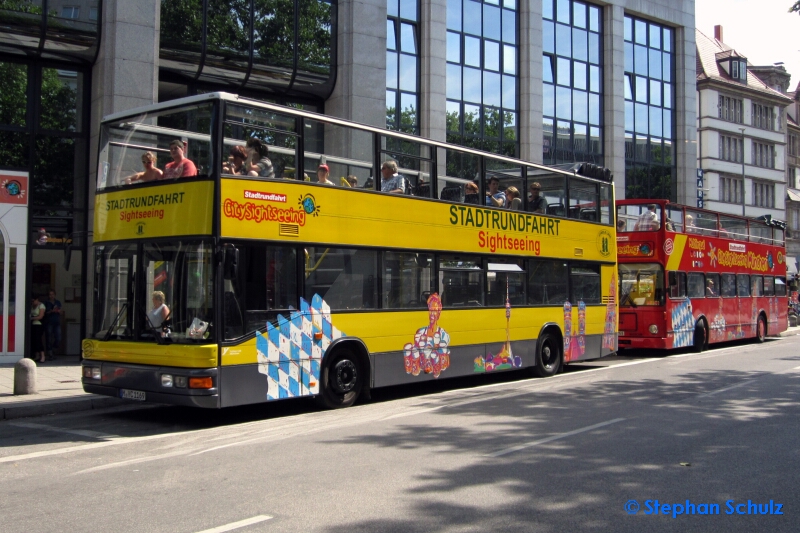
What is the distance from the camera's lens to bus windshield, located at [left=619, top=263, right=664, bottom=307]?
71.8ft

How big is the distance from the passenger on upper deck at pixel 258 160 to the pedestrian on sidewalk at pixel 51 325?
10.1 m

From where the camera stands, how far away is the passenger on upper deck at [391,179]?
12.5m

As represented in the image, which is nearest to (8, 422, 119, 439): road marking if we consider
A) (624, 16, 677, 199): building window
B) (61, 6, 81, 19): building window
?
(61, 6, 81, 19): building window

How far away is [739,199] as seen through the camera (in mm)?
59125

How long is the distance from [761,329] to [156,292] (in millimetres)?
23992

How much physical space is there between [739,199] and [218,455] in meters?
57.8

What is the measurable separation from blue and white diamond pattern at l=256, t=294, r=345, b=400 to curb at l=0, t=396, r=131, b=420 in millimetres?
3307

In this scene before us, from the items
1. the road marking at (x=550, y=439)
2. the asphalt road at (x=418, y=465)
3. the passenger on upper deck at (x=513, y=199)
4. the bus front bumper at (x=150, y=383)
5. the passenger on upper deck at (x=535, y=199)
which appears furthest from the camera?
the passenger on upper deck at (x=535, y=199)

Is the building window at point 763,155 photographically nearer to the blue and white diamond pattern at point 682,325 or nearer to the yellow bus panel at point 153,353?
the blue and white diamond pattern at point 682,325

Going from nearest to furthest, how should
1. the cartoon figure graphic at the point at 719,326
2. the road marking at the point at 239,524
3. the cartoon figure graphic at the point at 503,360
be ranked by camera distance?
the road marking at the point at 239,524, the cartoon figure graphic at the point at 503,360, the cartoon figure graphic at the point at 719,326

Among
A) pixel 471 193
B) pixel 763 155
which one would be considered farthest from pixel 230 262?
pixel 763 155

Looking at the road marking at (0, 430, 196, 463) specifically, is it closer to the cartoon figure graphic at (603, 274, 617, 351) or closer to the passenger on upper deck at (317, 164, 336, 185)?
the passenger on upper deck at (317, 164, 336, 185)

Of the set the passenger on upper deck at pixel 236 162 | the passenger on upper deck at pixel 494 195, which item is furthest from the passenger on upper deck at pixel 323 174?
the passenger on upper deck at pixel 494 195

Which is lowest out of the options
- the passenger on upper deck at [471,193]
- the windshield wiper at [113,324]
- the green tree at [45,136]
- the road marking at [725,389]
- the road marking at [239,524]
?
the road marking at [239,524]
